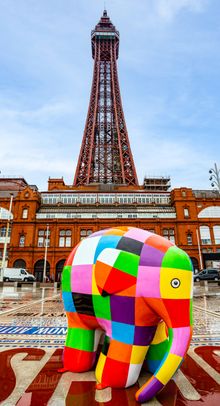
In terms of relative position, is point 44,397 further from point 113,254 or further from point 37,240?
point 37,240

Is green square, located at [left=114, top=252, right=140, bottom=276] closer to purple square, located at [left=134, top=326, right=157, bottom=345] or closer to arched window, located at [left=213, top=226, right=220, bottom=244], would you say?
purple square, located at [left=134, top=326, right=157, bottom=345]

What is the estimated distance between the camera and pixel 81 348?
134 inches

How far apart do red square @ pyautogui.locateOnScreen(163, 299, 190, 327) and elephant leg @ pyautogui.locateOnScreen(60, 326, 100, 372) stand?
1297mm

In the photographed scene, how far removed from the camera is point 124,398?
2729mm

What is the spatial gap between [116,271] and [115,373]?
3.79 ft

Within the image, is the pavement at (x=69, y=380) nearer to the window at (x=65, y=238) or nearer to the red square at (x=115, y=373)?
the red square at (x=115, y=373)

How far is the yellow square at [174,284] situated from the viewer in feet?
8.73

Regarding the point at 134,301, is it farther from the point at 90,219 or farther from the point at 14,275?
the point at 90,219

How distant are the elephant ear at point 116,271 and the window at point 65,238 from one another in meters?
38.7

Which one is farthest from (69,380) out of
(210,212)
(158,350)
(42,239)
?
(210,212)

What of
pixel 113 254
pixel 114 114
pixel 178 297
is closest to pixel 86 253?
pixel 113 254

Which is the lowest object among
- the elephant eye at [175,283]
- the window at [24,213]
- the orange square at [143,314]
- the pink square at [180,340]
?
the pink square at [180,340]

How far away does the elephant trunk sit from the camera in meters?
2.51

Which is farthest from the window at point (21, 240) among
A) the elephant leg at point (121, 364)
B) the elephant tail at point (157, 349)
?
the elephant leg at point (121, 364)
